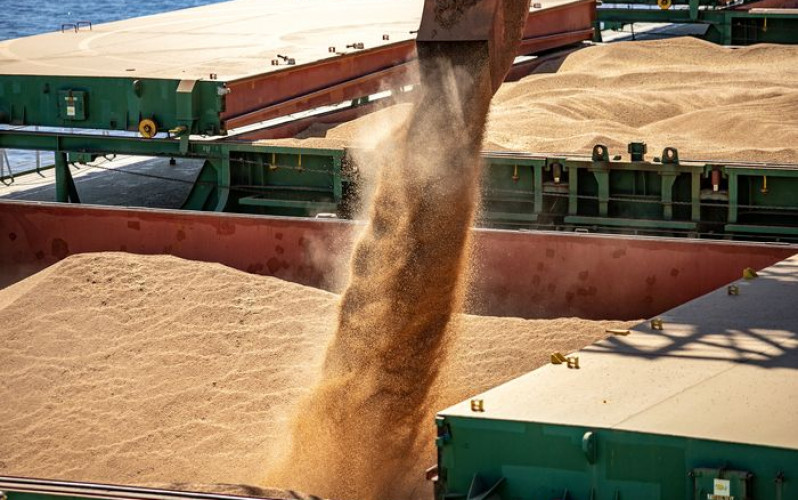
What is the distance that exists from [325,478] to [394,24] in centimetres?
1321

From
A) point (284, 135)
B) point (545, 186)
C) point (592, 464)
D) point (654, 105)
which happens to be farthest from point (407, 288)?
point (654, 105)

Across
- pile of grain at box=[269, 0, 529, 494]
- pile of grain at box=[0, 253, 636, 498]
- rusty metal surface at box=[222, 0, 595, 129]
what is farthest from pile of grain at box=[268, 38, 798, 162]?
pile of grain at box=[269, 0, 529, 494]

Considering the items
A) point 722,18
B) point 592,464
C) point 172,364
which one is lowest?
point 172,364

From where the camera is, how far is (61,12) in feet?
214

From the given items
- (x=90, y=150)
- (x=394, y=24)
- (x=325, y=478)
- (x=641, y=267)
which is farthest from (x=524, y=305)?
(x=394, y=24)

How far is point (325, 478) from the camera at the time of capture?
30.6ft

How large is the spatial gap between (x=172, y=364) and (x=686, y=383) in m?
5.61

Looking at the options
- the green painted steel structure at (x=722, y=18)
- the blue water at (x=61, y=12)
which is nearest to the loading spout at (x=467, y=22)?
the green painted steel structure at (x=722, y=18)

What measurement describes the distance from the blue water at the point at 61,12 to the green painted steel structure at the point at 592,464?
153ft

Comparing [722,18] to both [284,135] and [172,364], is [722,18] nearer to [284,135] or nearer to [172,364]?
[284,135]

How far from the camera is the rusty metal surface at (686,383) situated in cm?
686

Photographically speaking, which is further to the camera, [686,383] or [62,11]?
[62,11]

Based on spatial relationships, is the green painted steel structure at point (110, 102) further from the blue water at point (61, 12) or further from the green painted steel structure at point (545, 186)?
the blue water at point (61, 12)

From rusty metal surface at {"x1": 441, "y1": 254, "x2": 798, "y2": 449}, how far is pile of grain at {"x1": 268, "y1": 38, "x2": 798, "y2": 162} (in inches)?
284
